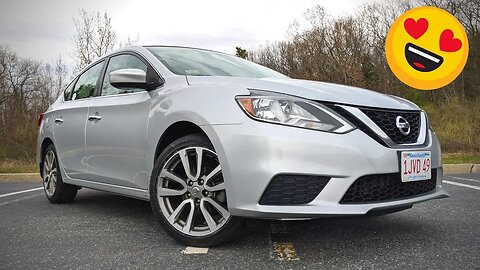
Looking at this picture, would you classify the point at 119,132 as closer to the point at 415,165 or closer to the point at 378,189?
the point at 378,189

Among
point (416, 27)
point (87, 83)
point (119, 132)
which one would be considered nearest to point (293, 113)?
point (119, 132)

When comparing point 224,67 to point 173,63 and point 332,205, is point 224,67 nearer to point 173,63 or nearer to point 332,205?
point 173,63

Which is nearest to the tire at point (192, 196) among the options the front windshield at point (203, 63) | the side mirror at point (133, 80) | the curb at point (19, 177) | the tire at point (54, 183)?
the side mirror at point (133, 80)

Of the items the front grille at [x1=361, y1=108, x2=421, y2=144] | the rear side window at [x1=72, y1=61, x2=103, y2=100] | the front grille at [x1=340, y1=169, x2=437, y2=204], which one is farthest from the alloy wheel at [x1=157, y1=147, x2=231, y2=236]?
the rear side window at [x1=72, y1=61, x2=103, y2=100]

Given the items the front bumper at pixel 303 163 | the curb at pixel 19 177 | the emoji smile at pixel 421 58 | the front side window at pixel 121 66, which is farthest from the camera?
the emoji smile at pixel 421 58

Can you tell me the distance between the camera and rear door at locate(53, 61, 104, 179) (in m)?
4.02

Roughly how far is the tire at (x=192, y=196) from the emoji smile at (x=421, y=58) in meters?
10.9

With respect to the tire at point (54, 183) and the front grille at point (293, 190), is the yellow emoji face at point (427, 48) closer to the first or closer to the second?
the tire at point (54, 183)

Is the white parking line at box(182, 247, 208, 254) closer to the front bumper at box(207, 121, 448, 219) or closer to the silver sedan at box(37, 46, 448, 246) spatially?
the silver sedan at box(37, 46, 448, 246)

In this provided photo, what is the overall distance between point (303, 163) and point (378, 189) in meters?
0.47

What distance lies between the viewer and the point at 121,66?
12.6 ft

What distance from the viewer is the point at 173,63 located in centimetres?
328

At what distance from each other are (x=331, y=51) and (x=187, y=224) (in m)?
27.5

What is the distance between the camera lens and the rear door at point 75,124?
4020 mm
